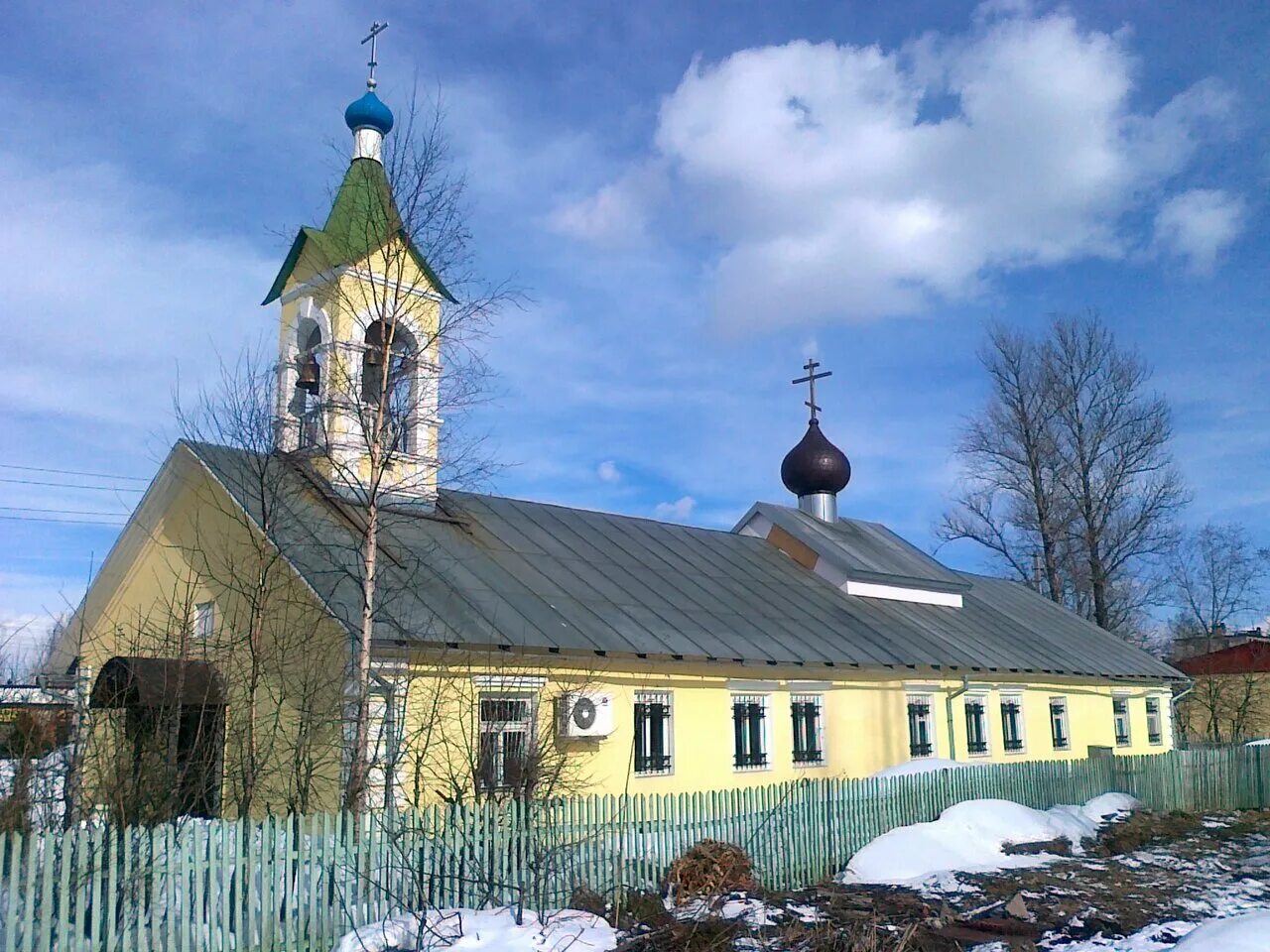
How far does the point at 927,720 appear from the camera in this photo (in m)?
18.5

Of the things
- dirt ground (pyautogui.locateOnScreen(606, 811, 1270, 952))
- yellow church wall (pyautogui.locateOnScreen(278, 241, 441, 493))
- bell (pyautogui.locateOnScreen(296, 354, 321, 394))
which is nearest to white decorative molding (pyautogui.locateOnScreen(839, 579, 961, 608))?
dirt ground (pyautogui.locateOnScreen(606, 811, 1270, 952))

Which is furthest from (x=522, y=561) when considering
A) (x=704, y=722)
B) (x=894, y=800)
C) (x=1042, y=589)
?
(x=1042, y=589)

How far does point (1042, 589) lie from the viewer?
34281mm

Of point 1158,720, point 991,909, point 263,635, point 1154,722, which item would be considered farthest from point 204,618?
point 1158,720

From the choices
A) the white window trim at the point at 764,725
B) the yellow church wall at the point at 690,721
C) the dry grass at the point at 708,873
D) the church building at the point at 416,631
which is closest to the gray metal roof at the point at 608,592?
the church building at the point at 416,631

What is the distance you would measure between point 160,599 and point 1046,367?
28.3 metres

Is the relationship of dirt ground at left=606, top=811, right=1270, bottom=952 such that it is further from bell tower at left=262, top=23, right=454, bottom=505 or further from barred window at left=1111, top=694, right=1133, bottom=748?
barred window at left=1111, top=694, right=1133, bottom=748

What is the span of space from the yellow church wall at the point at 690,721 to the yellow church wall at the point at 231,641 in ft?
3.02

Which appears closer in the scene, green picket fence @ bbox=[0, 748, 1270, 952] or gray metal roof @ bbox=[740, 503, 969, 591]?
green picket fence @ bbox=[0, 748, 1270, 952]

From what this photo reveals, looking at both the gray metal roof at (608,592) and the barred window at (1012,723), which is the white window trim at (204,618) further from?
the barred window at (1012,723)

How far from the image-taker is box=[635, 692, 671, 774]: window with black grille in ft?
44.3

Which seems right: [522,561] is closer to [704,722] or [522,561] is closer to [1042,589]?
[704,722]

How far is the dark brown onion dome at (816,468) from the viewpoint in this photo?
24.2m

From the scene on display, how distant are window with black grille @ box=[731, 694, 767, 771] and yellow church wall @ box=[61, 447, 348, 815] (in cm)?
564
